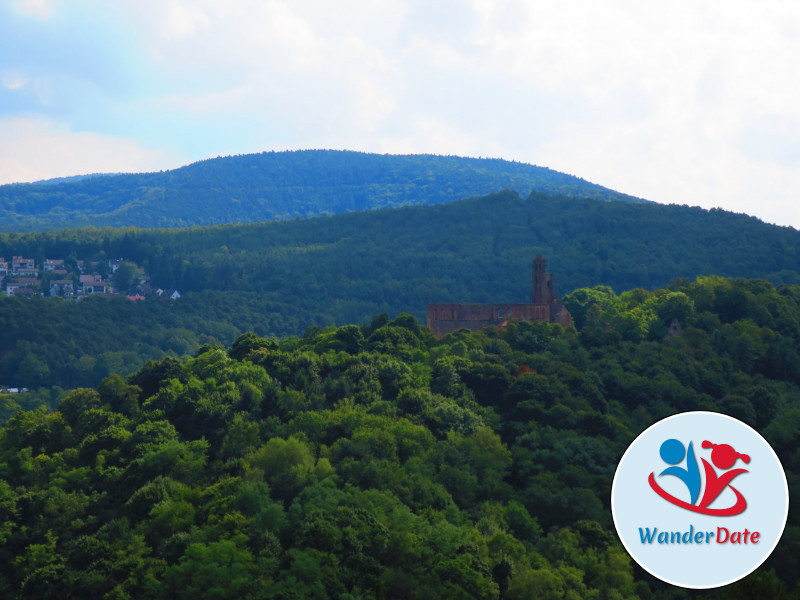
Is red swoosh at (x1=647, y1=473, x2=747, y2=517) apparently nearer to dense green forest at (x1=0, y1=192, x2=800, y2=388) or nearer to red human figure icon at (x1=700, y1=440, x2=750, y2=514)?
red human figure icon at (x1=700, y1=440, x2=750, y2=514)

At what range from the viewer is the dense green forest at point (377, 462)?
48719 mm

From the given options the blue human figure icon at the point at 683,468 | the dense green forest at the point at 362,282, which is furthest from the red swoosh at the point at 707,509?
the dense green forest at the point at 362,282

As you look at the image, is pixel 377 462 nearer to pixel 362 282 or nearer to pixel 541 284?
pixel 541 284

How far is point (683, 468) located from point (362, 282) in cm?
14783

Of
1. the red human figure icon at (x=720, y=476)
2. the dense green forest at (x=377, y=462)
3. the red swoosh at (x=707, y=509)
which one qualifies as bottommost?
the dense green forest at (x=377, y=462)

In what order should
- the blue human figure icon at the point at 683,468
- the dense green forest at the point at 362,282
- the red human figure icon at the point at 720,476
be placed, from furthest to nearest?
1. the dense green forest at the point at 362,282
2. the blue human figure icon at the point at 683,468
3. the red human figure icon at the point at 720,476

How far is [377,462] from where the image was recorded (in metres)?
56.0

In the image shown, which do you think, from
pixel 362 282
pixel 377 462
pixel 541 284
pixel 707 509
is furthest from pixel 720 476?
pixel 362 282

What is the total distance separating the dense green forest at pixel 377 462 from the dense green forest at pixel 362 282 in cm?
7140

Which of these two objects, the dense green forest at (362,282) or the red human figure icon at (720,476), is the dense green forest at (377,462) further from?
the dense green forest at (362,282)

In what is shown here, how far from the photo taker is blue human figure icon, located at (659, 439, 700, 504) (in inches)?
1563

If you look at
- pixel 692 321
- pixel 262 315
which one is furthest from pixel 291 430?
pixel 262 315

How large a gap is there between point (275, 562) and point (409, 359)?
26.9 metres

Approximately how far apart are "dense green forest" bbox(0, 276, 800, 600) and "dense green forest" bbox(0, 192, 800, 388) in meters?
71.4
